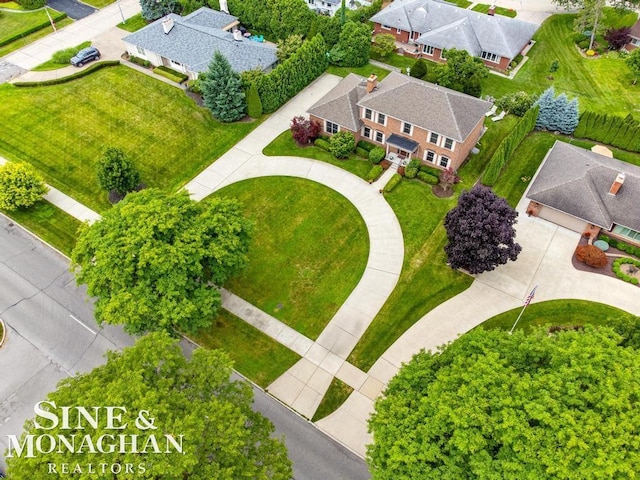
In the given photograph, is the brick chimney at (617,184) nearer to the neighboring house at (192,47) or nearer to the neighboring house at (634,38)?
the neighboring house at (634,38)

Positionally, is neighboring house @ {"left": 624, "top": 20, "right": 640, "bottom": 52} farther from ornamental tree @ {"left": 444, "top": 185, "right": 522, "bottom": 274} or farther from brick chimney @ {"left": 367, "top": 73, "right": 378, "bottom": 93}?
ornamental tree @ {"left": 444, "top": 185, "right": 522, "bottom": 274}

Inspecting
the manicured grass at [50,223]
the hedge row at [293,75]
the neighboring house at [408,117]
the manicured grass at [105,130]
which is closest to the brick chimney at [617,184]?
the neighboring house at [408,117]

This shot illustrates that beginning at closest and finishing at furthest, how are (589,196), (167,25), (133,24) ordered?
(589,196) → (167,25) → (133,24)

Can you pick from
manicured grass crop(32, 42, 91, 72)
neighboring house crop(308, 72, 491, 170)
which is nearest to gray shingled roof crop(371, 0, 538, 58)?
neighboring house crop(308, 72, 491, 170)

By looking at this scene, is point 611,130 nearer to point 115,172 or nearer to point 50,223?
point 115,172

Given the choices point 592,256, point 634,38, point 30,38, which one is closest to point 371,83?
point 592,256

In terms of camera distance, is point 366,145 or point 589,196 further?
point 366,145

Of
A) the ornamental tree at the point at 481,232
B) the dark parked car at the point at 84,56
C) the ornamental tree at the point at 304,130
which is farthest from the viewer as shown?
the dark parked car at the point at 84,56
